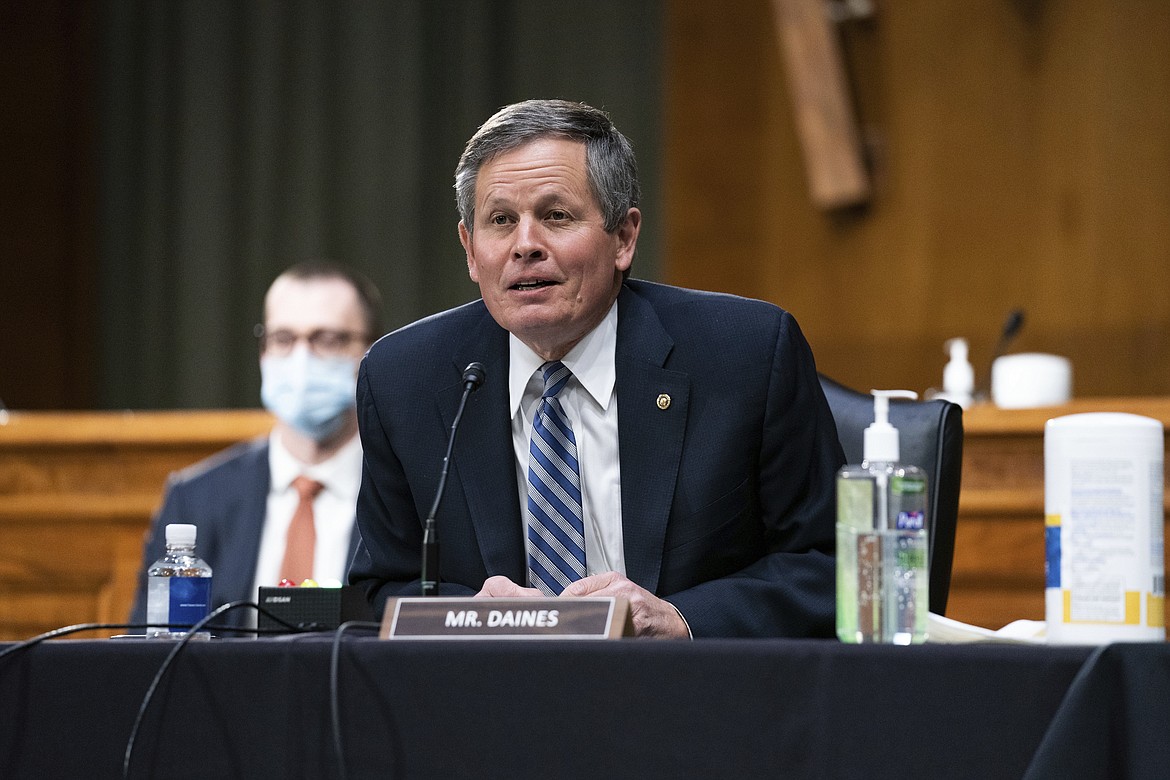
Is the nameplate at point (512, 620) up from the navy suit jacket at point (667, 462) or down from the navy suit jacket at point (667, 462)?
down

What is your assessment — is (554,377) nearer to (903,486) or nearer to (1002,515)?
(903,486)

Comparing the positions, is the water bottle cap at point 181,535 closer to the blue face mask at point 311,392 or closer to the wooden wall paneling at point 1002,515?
the blue face mask at point 311,392

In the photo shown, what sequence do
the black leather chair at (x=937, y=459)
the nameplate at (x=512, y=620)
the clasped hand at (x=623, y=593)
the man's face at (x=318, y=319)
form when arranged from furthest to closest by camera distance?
the man's face at (x=318, y=319)
the black leather chair at (x=937, y=459)
the clasped hand at (x=623, y=593)
the nameplate at (x=512, y=620)

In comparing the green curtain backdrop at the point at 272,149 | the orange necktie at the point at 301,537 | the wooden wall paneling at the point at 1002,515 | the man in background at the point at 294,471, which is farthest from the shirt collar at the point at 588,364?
the green curtain backdrop at the point at 272,149

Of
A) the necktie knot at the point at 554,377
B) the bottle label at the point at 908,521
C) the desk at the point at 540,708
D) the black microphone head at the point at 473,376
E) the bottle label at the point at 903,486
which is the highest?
the necktie knot at the point at 554,377

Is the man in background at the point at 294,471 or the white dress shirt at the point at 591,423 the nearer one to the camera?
the white dress shirt at the point at 591,423

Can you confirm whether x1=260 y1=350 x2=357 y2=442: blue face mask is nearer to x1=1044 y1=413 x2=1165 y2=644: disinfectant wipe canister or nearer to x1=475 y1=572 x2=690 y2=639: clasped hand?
x1=475 y1=572 x2=690 y2=639: clasped hand

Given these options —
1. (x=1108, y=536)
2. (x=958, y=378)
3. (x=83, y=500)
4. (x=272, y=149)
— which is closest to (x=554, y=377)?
(x=1108, y=536)

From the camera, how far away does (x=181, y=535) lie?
5.34ft

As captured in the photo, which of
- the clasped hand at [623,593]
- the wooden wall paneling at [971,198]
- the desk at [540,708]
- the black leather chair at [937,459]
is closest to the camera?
the desk at [540,708]

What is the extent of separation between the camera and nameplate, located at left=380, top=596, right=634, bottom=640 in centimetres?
123

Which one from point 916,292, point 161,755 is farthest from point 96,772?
point 916,292

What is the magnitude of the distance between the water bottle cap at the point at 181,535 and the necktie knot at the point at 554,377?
49 cm

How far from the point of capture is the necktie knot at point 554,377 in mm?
1900
